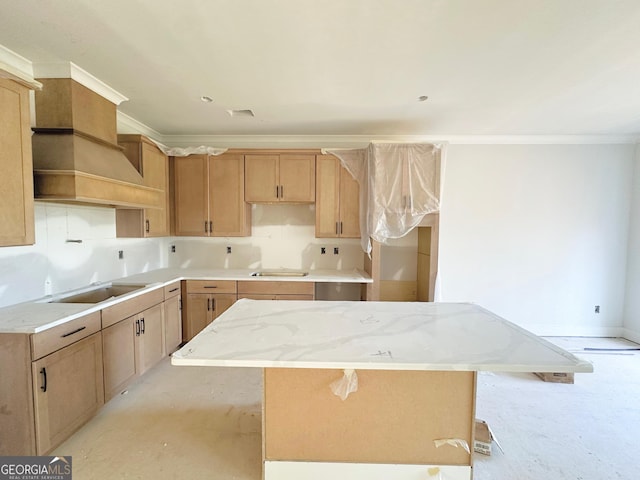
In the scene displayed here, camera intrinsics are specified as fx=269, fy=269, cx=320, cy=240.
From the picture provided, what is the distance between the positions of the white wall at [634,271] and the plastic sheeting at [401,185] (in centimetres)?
277

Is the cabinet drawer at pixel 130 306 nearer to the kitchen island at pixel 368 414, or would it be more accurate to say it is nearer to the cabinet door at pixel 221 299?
the cabinet door at pixel 221 299

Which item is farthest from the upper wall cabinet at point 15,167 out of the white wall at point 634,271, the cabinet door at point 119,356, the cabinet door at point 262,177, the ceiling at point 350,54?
the white wall at point 634,271

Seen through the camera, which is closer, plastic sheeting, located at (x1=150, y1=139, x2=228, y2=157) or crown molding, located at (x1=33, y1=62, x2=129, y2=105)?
crown molding, located at (x1=33, y1=62, x2=129, y2=105)

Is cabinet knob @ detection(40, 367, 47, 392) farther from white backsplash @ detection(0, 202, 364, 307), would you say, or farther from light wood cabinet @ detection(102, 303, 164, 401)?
white backsplash @ detection(0, 202, 364, 307)

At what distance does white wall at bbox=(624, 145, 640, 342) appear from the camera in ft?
11.3

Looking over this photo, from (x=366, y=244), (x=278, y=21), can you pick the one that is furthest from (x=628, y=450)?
(x=278, y=21)

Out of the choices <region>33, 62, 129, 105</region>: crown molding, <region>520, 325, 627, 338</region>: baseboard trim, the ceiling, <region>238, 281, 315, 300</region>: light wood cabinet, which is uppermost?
the ceiling

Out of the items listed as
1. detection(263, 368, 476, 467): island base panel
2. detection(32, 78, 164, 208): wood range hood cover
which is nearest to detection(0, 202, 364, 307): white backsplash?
detection(32, 78, 164, 208): wood range hood cover

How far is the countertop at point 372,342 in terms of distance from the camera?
45.1 inches

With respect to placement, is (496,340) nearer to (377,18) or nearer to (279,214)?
(377,18)

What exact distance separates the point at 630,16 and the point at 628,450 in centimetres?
268

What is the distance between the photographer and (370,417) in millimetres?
1422

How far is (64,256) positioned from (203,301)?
51.6 inches

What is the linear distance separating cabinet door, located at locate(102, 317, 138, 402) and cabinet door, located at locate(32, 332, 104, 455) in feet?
0.19
